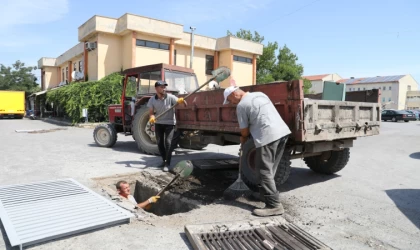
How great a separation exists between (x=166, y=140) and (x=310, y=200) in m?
3.06

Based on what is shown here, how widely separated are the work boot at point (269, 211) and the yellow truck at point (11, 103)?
1225 inches

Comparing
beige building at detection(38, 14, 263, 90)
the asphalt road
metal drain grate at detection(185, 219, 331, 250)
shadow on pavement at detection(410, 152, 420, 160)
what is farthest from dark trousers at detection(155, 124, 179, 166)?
beige building at detection(38, 14, 263, 90)

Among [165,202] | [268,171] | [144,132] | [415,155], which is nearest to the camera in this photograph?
[268,171]

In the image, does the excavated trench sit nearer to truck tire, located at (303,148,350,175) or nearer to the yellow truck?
truck tire, located at (303,148,350,175)

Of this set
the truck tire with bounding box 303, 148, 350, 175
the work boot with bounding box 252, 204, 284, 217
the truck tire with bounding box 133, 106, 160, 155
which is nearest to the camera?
the work boot with bounding box 252, 204, 284, 217

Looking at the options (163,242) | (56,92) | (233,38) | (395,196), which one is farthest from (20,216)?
(233,38)

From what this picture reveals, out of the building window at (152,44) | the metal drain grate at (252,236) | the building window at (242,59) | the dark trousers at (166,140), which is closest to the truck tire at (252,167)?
the metal drain grate at (252,236)

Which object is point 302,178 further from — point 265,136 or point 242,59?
point 242,59

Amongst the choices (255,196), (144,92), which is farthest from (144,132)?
(255,196)

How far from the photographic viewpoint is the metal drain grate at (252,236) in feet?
9.54

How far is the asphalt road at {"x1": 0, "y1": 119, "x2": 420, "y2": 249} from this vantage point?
304 centimetres

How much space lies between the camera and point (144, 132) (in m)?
7.92

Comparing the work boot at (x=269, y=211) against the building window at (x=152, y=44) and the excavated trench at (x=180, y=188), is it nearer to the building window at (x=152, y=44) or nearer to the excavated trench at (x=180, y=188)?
the excavated trench at (x=180, y=188)

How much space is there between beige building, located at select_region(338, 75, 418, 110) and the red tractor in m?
65.2
